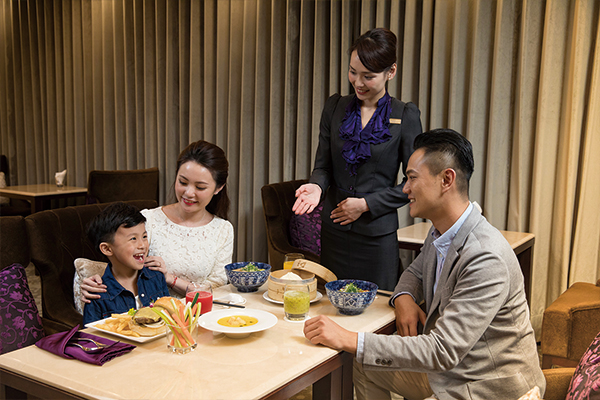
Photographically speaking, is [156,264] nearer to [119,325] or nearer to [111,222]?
[111,222]

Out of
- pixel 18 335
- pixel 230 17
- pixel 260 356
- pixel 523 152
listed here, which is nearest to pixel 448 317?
pixel 260 356

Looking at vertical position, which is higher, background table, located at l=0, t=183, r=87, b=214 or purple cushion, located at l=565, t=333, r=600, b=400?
purple cushion, located at l=565, t=333, r=600, b=400

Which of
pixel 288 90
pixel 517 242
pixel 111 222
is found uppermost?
pixel 288 90

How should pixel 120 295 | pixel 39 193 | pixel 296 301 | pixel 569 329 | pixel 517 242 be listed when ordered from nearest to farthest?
1. pixel 296 301
2. pixel 120 295
3. pixel 569 329
4. pixel 517 242
5. pixel 39 193

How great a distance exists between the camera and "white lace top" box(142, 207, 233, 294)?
2.21 meters

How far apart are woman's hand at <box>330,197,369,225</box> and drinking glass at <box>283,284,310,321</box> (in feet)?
1.93

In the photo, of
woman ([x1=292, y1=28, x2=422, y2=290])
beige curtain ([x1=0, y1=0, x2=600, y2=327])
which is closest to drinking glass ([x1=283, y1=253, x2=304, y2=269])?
woman ([x1=292, y1=28, x2=422, y2=290])

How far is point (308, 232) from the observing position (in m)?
3.62

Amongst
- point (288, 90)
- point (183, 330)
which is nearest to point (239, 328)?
point (183, 330)

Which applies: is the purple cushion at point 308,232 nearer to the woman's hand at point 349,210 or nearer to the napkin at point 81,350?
the woman's hand at point 349,210

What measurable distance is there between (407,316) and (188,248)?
40.6 inches

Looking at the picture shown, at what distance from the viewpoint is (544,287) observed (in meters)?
3.24

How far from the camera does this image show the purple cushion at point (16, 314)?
5.54 ft

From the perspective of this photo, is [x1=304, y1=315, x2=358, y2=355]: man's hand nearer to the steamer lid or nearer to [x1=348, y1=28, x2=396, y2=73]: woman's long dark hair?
the steamer lid
